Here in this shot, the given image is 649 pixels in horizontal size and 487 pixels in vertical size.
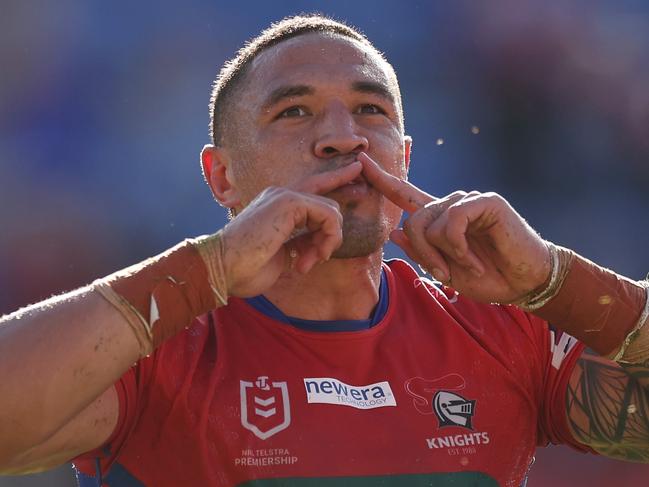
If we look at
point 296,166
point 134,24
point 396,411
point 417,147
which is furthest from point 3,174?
point 396,411

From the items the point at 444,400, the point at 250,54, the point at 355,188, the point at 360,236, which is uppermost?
the point at 250,54

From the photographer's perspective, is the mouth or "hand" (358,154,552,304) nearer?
"hand" (358,154,552,304)

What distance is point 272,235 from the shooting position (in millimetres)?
2348

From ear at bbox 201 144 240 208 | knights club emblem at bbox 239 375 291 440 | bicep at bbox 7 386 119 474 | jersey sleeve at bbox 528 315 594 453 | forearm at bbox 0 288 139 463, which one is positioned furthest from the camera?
ear at bbox 201 144 240 208

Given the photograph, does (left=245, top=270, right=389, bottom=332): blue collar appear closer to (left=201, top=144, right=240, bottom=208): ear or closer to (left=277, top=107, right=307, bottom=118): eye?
(left=201, top=144, right=240, bottom=208): ear

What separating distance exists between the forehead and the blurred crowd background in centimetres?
330

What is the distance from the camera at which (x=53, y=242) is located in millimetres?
6547

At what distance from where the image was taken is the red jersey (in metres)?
2.67

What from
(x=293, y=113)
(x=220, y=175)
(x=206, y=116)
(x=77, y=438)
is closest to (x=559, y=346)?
(x=293, y=113)

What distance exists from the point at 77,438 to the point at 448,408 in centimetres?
112

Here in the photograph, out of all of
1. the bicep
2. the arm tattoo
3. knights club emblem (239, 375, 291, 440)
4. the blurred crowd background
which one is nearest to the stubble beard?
knights club emblem (239, 375, 291, 440)

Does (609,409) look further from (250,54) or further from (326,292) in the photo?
(250,54)

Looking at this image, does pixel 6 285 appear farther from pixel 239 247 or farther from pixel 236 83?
pixel 239 247

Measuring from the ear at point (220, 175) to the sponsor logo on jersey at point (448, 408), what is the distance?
969mm
